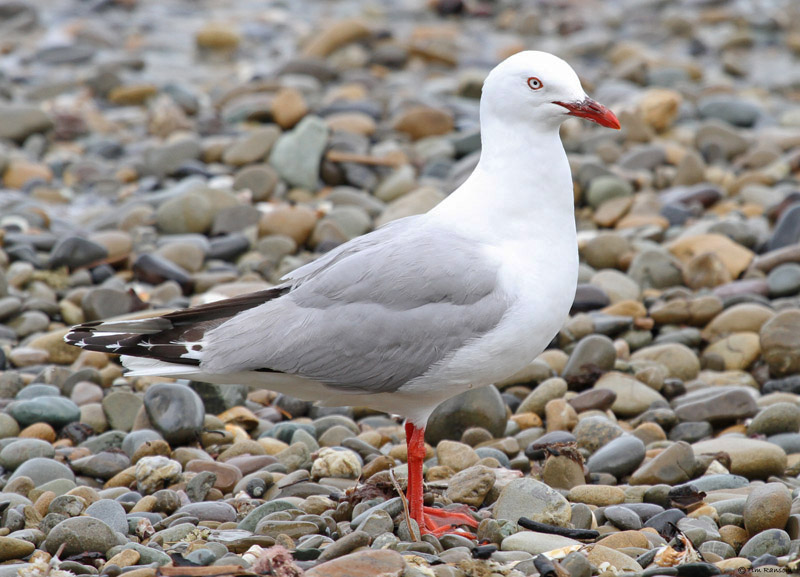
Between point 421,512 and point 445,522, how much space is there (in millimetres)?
153

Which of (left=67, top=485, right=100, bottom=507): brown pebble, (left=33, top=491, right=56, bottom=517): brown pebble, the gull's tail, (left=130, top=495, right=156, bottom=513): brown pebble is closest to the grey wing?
the gull's tail

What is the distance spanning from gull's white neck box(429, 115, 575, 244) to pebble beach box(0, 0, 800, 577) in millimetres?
1187

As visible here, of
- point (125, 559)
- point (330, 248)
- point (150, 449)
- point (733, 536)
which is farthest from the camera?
point (330, 248)

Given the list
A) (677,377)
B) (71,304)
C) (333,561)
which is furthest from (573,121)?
(333,561)

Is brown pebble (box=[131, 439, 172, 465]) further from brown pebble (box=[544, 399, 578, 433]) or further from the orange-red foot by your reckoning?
brown pebble (box=[544, 399, 578, 433])

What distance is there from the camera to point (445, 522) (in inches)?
185

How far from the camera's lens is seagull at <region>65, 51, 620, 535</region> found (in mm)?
4539

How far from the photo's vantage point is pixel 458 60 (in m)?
15.0

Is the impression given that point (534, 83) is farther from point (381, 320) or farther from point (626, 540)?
point (626, 540)

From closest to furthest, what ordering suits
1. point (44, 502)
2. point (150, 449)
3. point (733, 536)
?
point (733, 536) < point (44, 502) < point (150, 449)

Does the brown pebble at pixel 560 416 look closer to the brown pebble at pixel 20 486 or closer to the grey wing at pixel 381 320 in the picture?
the grey wing at pixel 381 320

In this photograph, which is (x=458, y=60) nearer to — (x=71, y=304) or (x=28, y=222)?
(x=28, y=222)

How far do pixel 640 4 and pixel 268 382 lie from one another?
1517 centimetres

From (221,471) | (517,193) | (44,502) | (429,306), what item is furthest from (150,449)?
(517,193)
